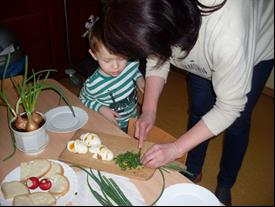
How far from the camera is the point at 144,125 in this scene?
46.8 inches

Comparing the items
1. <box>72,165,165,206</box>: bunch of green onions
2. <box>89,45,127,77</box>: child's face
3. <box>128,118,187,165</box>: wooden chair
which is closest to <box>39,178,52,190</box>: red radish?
<box>72,165,165,206</box>: bunch of green onions

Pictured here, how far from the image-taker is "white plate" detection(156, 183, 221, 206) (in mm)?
861

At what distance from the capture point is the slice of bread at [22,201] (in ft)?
2.75

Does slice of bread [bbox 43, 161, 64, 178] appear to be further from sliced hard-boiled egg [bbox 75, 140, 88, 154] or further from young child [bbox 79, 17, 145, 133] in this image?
young child [bbox 79, 17, 145, 133]

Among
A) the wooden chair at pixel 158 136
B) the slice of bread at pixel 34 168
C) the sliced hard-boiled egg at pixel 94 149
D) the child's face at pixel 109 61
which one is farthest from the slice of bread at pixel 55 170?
the child's face at pixel 109 61

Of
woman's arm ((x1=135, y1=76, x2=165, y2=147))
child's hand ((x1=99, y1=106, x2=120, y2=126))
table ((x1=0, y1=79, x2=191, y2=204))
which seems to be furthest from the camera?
child's hand ((x1=99, y1=106, x2=120, y2=126))

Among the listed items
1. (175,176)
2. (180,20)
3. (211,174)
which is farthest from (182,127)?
(180,20)

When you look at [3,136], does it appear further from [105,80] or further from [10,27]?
[10,27]

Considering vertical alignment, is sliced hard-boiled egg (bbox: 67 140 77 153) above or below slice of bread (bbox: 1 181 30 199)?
below

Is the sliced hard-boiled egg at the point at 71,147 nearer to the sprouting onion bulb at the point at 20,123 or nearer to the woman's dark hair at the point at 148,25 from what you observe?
the sprouting onion bulb at the point at 20,123

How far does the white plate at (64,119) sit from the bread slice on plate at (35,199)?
343 mm

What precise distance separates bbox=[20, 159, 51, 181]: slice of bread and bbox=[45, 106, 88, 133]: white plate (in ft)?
0.68

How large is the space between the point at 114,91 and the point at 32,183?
682mm

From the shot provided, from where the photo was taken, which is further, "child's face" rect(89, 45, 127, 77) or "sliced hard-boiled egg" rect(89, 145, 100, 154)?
"child's face" rect(89, 45, 127, 77)
